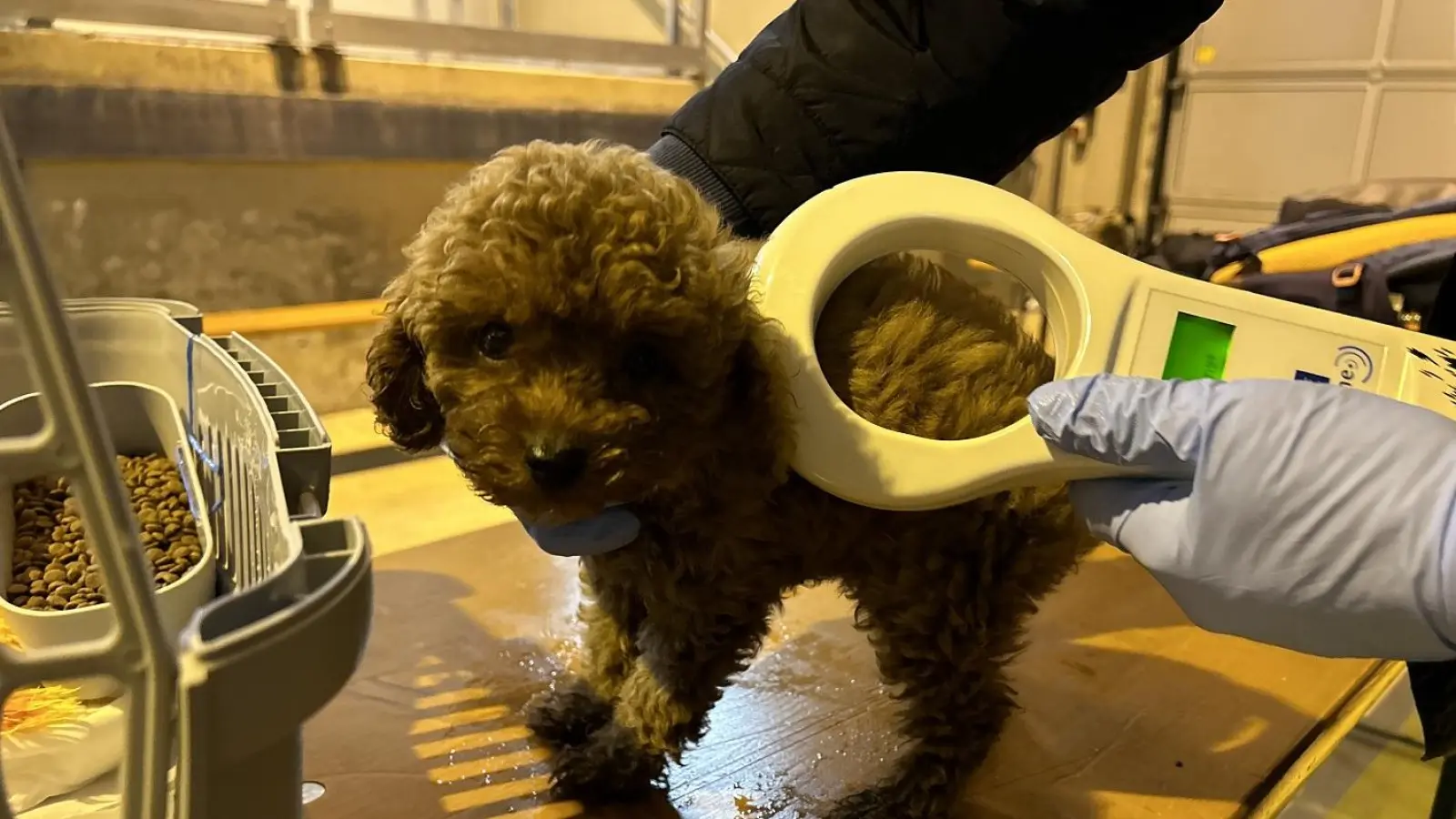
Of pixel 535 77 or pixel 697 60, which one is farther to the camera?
pixel 697 60

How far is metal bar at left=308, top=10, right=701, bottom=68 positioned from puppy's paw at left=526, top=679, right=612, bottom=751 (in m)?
1.70

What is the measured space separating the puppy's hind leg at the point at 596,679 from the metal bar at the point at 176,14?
1555mm

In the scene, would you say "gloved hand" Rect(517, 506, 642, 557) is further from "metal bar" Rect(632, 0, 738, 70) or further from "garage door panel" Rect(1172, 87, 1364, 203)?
"garage door panel" Rect(1172, 87, 1364, 203)

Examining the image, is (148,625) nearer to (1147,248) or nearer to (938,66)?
(938,66)

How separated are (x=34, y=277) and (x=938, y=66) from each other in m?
0.93

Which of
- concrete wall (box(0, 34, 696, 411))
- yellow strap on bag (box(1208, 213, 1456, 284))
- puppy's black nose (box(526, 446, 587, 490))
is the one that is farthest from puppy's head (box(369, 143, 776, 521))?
yellow strap on bag (box(1208, 213, 1456, 284))

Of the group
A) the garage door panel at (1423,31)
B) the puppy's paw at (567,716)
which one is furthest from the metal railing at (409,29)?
the garage door panel at (1423,31)

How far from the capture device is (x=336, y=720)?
1.16 metres

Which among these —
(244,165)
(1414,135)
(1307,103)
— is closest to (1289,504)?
(244,165)

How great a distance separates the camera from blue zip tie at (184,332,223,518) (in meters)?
1.06

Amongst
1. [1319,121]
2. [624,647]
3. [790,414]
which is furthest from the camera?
[1319,121]

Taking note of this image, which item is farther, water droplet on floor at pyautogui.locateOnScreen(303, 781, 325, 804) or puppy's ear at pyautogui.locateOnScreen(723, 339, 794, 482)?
water droplet on floor at pyautogui.locateOnScreen(303, 781, 325, 804)

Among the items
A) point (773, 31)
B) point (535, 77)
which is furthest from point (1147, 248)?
point (773, 31)

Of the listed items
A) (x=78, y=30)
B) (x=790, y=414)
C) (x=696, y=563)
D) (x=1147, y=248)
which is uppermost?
(x=78, y=30)
